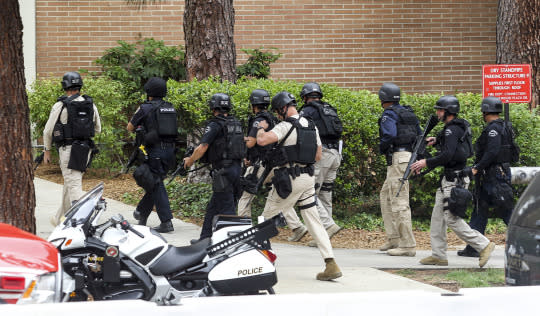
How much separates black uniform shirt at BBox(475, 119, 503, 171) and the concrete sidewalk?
1.19 meters

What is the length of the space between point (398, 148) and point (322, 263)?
1.69 metres

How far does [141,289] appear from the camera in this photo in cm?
548

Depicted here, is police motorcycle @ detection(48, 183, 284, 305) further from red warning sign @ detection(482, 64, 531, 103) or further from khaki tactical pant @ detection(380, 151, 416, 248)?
red warning sign @ detection(482, 64, 531, 103)

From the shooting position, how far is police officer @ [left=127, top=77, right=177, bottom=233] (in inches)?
369

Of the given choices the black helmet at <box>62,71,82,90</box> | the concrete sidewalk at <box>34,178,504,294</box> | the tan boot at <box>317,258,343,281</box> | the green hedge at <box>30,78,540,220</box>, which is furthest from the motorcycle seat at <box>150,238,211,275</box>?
the green hedge at <box>30,78,540,220</box>

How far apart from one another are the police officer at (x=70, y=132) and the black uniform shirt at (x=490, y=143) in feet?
15.5

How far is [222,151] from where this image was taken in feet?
28.0

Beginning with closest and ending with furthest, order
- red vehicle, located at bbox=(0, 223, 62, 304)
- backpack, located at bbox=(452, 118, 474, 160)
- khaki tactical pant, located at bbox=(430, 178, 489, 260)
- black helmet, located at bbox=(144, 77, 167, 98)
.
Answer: red vehicle, located at bbox=(0, 223, 62, 304) → khaki tactical pant, located at bbox=(430, 178, 489, 260) → backpack, located at bbox=(452, 118, 474, 160) → black helmet, located at bbox=(144, 77, 167, 98)

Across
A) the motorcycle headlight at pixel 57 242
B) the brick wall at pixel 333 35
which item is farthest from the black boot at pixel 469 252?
the brick wall at pixel 333 35

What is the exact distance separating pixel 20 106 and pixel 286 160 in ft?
8.21

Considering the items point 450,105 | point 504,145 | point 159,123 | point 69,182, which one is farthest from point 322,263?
point 69,182

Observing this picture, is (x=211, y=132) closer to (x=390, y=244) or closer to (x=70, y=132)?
(x=70, y=132)

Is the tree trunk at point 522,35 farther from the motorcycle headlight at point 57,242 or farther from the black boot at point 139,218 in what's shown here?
the motorcycle headlight at point 57,242

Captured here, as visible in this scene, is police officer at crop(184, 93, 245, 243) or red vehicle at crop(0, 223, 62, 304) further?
police officer at crop(184, 93, 245, 243)
